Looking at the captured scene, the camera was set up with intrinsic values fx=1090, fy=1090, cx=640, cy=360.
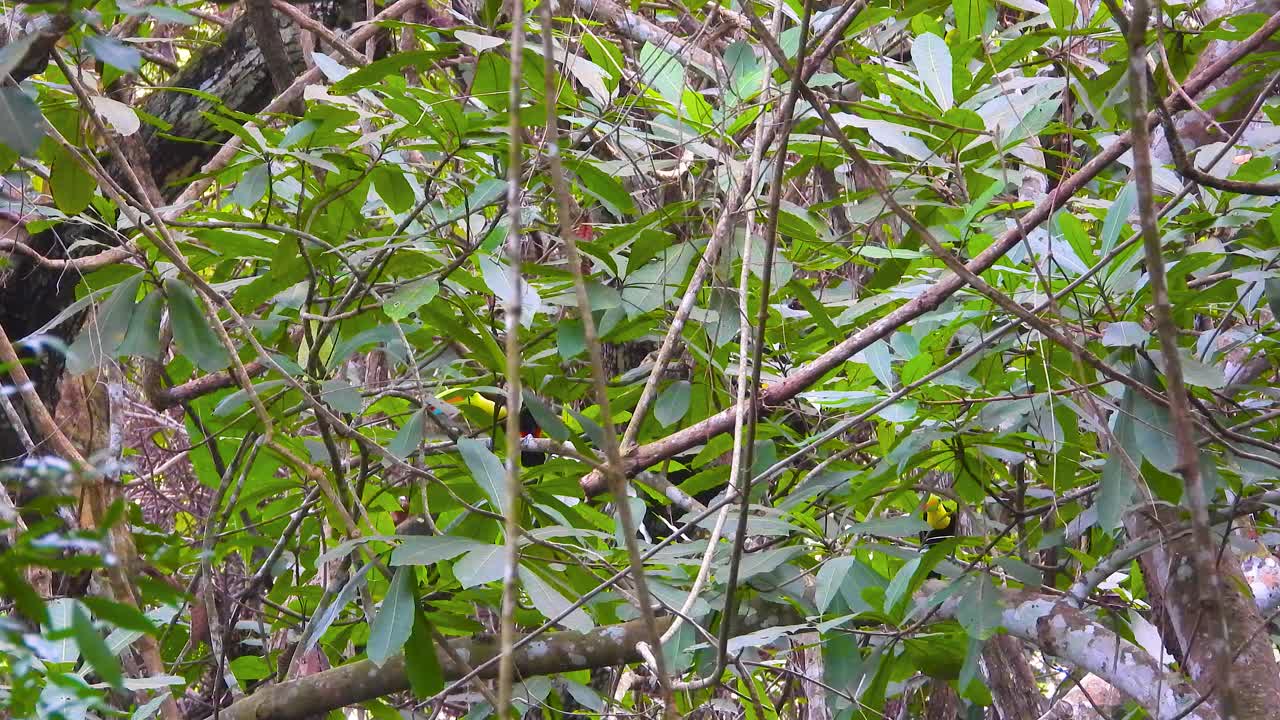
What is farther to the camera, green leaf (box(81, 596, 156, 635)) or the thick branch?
the thick branch

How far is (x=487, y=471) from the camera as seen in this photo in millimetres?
1193

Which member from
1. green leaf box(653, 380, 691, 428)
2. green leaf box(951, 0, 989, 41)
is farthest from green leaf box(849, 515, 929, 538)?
green leaf box(951, 0, 989, 41)

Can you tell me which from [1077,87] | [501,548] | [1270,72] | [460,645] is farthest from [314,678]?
[1270,72]

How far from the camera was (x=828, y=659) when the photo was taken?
54.2 inches

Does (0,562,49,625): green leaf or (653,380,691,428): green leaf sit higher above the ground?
(0,562,49,625): green leaf

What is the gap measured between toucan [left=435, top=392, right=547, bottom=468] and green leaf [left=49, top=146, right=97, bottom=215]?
56 cm

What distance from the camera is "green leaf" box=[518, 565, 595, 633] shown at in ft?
3.67

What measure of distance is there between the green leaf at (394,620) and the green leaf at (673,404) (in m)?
0.49

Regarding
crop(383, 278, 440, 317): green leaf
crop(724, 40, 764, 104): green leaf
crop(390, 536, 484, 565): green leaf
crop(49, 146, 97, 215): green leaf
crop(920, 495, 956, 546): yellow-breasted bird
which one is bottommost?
crop(920, 495, 956, 546): yellow-breasted bird

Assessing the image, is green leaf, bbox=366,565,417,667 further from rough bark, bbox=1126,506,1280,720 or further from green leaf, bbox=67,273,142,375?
rough bark, bbox=1126,506,1280,720

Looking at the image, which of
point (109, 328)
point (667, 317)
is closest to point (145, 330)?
point (109, 328)

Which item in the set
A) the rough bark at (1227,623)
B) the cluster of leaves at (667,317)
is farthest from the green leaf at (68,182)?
the rough bark at (1227,623)

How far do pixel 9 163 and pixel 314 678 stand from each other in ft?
2.44

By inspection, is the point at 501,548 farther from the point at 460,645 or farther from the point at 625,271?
the point at 625,271
